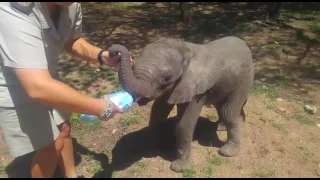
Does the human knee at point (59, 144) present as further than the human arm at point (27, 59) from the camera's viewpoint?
Yes

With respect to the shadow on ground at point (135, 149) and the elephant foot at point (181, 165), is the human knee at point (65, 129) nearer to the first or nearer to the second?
the shadow on ground at point (135, 149)

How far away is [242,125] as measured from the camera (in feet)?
14.9

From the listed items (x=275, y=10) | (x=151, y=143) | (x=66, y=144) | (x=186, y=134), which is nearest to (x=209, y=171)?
(x=186, y=134)

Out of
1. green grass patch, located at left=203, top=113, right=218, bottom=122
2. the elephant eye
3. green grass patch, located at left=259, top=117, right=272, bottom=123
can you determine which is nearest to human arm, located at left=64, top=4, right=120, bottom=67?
the elephant eye

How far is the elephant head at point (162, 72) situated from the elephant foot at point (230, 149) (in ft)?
2.92

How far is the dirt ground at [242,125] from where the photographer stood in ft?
13.0

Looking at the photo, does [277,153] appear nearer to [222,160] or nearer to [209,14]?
[222,160]

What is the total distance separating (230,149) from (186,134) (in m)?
0.67

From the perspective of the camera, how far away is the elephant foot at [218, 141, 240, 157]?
13.3 ft

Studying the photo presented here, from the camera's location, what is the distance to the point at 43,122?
2.91 meters

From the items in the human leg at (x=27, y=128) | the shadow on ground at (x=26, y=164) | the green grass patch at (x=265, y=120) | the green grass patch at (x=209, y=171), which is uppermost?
the human leg at (x=27, y=128)

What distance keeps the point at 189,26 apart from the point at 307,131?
13.0 feet

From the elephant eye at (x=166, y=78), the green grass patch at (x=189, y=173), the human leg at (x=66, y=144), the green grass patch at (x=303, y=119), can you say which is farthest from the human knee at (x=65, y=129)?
the green grass patch at (x=303, y=119)

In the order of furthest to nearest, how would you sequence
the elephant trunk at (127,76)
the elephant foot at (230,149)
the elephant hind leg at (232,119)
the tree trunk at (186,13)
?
the tree trunk at (186,13) < the elephant foot at (230,149) < the elephant hind leg at (232,119) < the elephant trunk at (127,76)
